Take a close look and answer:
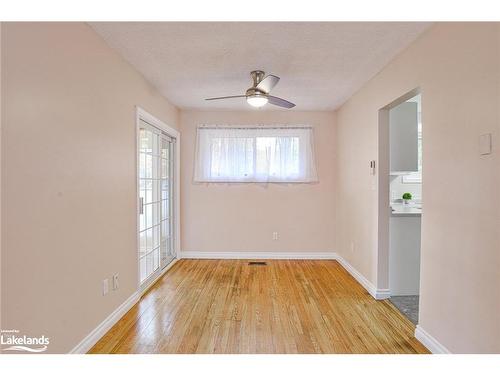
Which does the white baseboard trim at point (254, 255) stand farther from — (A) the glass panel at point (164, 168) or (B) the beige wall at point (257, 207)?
(A) the glass panel at point (164, 168)

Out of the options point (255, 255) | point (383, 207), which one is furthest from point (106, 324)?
point (383, 207)

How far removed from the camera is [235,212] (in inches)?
186

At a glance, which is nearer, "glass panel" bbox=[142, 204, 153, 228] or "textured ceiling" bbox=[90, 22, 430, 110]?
"textured ceiling" bbox=[90, 22, 430, 110]

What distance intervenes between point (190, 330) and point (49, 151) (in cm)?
174

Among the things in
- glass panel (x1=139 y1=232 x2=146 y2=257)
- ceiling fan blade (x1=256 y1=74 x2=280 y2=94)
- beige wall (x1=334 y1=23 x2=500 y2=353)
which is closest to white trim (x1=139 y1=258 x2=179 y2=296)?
glass panel (x1=139 y1=232 x2=146 y2=257)

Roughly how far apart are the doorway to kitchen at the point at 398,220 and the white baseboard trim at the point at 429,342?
0.67m

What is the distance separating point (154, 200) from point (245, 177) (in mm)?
1534

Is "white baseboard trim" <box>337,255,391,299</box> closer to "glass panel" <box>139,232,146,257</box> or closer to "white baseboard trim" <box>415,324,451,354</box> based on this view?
A: "white baseboard trim" <box>415,324,451,354</box>

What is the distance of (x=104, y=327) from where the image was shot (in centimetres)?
234

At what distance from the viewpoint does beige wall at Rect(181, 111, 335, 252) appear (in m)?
4.69

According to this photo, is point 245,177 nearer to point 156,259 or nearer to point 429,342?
point 156,259

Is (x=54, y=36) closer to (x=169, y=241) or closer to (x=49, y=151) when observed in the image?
(x=49, y=151)

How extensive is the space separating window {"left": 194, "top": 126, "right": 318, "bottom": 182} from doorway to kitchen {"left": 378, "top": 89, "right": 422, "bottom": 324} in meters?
1.53

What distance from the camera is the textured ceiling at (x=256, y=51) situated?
7.22 feet
